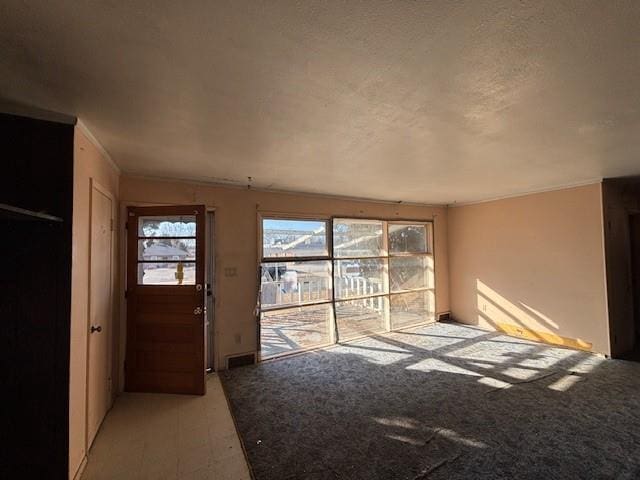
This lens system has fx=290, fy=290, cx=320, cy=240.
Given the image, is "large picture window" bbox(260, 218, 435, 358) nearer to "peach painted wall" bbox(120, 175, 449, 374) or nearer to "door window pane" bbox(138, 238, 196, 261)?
"peach painted wall" bbox(120, 175, 449, 374)

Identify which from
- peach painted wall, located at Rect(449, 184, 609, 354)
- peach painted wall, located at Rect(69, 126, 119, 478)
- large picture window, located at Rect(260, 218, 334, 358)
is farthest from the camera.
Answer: large picture window, located at Rect(260, 218, 334, 358)

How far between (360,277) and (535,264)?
2809mm

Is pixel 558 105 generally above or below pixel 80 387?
above

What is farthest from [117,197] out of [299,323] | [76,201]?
[299,323]

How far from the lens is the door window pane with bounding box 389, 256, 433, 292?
18.3ft

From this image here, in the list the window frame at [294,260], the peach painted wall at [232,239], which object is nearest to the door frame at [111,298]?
the peach painted wall at [232,239]

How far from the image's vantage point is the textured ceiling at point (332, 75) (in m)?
1.12

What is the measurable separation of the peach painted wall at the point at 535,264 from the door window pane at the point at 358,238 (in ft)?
5.95

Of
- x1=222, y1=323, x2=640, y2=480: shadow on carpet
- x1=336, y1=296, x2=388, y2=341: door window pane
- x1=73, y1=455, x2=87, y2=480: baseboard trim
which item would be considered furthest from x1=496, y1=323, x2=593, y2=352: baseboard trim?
x1=73, y1=455, x2=87, y2=480: baseboard trim

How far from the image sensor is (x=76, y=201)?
1.96 metres

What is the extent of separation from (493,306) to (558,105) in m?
4.33

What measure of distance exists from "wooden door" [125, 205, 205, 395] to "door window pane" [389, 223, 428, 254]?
12.0 feet

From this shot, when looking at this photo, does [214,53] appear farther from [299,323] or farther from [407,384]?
[299,323]

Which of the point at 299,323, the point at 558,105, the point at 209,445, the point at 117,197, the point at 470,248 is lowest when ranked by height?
the point at 209,445
